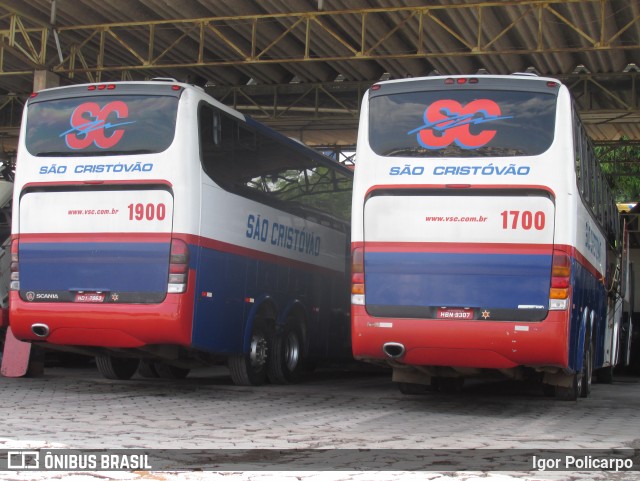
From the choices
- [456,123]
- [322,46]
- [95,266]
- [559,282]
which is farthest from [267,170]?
[322,46]

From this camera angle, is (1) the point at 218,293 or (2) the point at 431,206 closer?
(2) the point at 431,206

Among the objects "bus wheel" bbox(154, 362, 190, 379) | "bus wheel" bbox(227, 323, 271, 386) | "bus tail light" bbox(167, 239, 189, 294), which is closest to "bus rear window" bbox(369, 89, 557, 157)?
"bus tail light" bbox(167, 239, 189, 294)

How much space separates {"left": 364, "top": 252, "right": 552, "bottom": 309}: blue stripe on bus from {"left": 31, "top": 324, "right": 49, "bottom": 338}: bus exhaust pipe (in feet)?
12.9

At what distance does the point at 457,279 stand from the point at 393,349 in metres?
1.03

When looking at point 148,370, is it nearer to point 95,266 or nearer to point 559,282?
point 95,266

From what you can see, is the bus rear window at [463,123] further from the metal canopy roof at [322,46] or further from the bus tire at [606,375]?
the bus tire at [606,375]

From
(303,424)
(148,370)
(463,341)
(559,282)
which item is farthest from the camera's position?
(148,370)

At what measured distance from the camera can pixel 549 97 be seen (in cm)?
1050

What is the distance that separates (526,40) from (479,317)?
1001 cm

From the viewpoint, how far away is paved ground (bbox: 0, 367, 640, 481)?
659 centimetres

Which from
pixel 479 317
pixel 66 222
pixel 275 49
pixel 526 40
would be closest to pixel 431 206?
pixel 479 317

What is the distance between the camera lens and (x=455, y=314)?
1031 cm

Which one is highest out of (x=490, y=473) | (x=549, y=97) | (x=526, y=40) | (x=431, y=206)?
(x=526, y=40)

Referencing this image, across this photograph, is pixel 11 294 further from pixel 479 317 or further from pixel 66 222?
pixel 479 317
